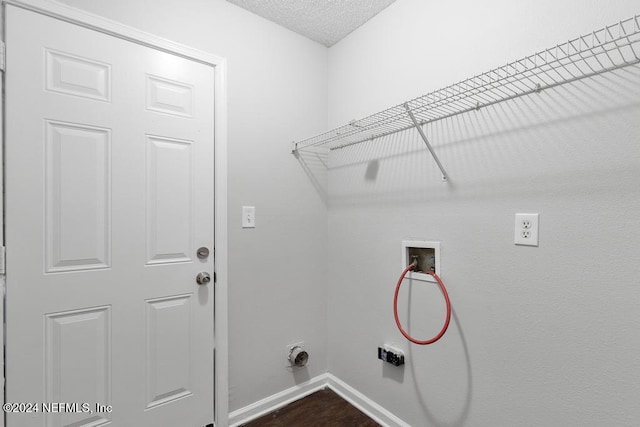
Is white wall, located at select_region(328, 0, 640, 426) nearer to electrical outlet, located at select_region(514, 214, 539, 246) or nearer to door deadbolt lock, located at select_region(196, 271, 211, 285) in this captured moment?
electrical outlet, located at select_region(514, 214, 539, 246)

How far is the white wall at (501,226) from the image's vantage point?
101cm

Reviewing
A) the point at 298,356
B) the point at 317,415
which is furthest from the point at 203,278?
the point at 317,415

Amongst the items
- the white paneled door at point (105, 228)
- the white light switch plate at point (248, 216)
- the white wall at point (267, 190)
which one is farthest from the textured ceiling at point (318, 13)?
the white light switch plate at point (248, 216)

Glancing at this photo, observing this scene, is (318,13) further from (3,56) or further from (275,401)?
(275,401)

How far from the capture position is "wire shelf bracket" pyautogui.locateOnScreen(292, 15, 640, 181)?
3.11 ft

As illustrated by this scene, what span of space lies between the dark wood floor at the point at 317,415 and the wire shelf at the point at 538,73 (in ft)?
4.68

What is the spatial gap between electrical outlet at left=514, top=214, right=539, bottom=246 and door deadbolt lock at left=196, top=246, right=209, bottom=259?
1413mm

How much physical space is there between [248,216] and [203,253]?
32 centimetres

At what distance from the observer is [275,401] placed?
1.85 meters

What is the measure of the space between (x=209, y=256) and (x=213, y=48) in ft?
3.63

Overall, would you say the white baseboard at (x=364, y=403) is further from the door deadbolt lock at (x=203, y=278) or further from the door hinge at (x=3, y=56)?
the door hinge at (x=3, y=56)

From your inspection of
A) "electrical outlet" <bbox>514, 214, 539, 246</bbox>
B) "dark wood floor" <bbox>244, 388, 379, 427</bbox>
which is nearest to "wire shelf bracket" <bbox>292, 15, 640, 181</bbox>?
"electrical outlet" <bbox>514, 214, 539, 246</bbox>

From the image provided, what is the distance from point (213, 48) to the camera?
5.40ft

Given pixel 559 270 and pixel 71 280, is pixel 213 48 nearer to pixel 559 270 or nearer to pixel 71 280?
pixel 71 280
